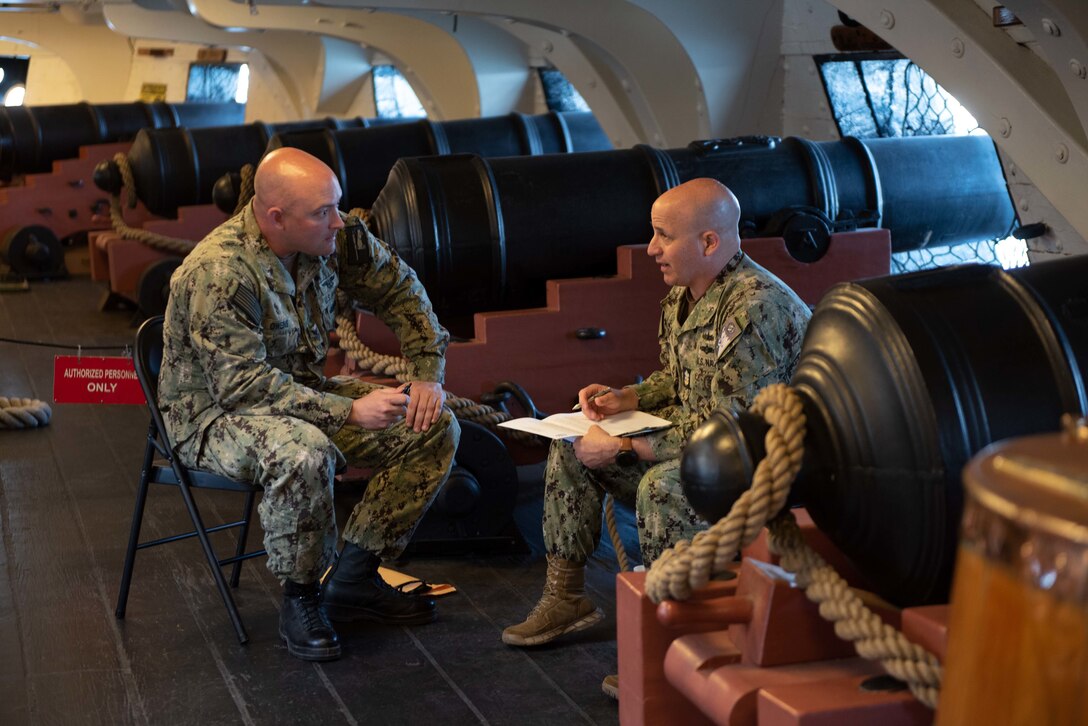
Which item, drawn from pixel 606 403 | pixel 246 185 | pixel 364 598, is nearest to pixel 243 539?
pixel 364 598

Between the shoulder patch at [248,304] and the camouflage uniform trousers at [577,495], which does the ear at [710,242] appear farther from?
the shoulder patch at [248,304]

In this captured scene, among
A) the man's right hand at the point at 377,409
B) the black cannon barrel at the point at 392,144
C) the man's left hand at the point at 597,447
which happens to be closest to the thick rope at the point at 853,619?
the man's left hand at the point at 597,447

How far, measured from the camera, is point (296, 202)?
2.80 m

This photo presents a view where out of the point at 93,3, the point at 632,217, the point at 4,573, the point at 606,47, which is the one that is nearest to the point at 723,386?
the point at 632,217

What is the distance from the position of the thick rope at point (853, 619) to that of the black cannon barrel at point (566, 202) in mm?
2331

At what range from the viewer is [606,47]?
5945 millimetres

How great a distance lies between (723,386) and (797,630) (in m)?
0.98

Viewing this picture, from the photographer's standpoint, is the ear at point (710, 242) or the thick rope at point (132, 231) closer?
the ear at point (710, 242)

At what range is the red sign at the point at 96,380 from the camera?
3061 mm

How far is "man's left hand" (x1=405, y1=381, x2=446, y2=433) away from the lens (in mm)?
2842

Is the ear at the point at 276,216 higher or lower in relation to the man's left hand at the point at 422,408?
higher

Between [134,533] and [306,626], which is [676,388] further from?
[134,533]

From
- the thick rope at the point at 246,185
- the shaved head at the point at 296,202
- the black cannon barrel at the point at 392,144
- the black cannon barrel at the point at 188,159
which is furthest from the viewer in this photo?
the black cannon barrel at the point at 188,159

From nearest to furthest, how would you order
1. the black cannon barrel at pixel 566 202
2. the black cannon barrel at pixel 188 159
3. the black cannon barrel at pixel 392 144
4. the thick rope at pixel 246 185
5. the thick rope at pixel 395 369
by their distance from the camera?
1. the thick rope at pixel 395 369
2. the black cannon barrel at pixel 566 202
3. the black cannon barrel at pixel 392 144
4. the thick rope at pixel 246 185
5. the black cannon barrel at pixel 188 159
